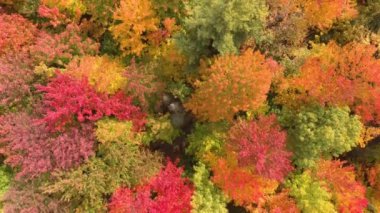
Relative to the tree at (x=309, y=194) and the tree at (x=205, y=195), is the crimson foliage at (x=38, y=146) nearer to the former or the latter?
the tree at (x=205, y=195)

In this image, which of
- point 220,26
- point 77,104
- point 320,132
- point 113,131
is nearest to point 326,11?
point 320,132

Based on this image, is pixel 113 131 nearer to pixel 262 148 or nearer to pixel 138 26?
pixel 138 26

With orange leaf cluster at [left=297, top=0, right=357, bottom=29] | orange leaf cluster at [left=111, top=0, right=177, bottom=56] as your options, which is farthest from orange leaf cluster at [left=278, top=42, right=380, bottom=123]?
orange leaf cluster at [left=111, top=0, right=177, bottom=56]

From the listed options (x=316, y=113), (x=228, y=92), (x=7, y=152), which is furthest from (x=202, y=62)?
(x=7, y=152)

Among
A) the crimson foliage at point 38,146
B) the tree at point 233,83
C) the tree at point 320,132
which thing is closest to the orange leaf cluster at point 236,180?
the tree at point 320,132

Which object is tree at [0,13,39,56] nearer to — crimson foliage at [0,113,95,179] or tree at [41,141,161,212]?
crimson foliage at [0,113,95,179]
